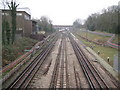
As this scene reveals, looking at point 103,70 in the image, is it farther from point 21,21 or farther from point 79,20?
point 79,20

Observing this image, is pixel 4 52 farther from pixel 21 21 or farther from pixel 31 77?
pixel 21 21

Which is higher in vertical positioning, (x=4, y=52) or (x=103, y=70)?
(x=4, y=52)

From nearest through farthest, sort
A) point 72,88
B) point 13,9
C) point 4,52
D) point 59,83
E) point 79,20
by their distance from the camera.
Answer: point 72,88 < point 59,83 < point 4,52 < point 13,9 < point 79,20

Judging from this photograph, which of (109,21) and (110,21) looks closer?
(110,21)

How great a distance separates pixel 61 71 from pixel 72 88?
12.5ft

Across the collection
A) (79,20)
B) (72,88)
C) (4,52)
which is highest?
(79,20)

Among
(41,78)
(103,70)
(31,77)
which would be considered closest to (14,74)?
(31,77)

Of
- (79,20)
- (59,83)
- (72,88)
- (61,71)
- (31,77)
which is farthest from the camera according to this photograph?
(79,20)

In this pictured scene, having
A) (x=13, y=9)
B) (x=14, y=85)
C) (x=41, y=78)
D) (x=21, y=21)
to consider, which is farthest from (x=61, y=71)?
(x=21, y=21)

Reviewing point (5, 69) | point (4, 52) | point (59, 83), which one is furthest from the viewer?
point (4, 52)

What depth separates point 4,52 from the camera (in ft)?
54.2

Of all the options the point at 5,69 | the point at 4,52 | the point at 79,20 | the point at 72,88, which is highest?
the point at 79,20

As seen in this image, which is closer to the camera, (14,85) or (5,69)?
(14,85)

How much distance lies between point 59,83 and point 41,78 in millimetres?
2167
